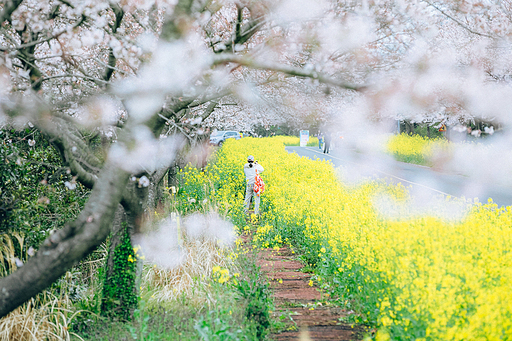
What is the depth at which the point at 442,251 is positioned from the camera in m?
3.51

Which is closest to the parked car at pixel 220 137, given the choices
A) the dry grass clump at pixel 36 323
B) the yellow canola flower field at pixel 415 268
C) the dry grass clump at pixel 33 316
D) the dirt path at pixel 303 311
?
the yellow canola flower field at pixel 415 268

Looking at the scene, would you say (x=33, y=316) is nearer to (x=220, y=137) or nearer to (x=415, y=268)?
(x=415, y=268)

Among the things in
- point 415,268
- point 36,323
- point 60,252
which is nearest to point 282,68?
point 415,268

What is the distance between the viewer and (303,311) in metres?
4.45

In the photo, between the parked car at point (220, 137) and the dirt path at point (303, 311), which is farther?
the parked car at point (220, 137)

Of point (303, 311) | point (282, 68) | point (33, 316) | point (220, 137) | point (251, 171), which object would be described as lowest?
point (303, 311)

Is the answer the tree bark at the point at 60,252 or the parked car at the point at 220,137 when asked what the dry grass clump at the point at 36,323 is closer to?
the tree bark at the point at 60,252

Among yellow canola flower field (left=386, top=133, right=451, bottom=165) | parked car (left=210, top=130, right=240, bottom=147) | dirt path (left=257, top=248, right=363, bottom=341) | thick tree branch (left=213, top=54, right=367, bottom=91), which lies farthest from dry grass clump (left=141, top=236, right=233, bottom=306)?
parked car (left=210, top=130, right=240, bottom=147)

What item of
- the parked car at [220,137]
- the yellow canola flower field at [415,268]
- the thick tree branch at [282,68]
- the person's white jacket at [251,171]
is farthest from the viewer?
the parked car at [220,137]

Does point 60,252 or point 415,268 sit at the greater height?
point 60,252

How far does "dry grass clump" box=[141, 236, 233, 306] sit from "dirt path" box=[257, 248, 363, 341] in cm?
76

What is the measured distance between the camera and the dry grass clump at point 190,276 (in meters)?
4.50

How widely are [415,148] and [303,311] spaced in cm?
2267

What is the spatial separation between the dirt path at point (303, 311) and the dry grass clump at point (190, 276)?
29.8 inches
